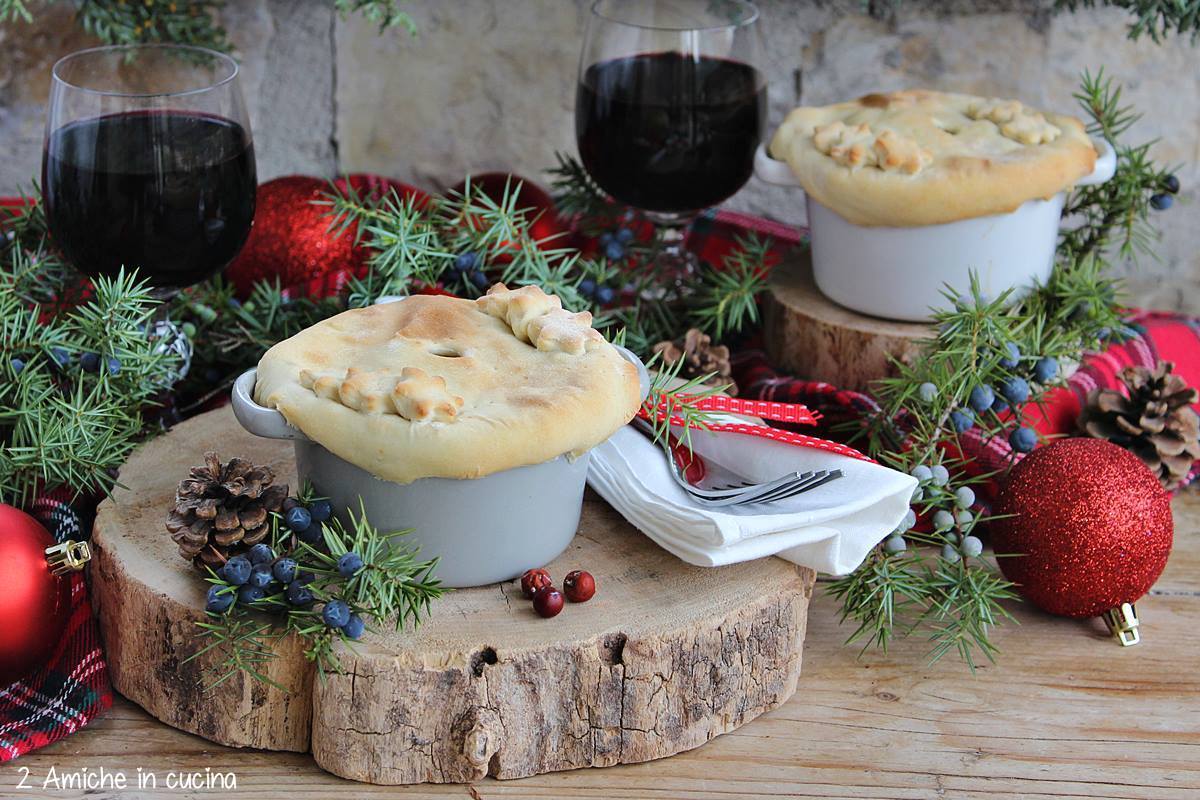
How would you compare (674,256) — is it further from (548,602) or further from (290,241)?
(548,602)

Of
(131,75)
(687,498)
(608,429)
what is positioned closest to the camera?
(608,429)

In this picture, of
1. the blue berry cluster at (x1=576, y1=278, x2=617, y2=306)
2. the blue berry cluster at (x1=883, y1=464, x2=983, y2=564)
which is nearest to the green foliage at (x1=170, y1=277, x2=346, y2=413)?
the blue berry cluster at (x1=576, y1=278, x2=617, y2=306)

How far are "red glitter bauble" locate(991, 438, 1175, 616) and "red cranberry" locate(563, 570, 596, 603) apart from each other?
369mm

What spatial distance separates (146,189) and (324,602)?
0.42 meters

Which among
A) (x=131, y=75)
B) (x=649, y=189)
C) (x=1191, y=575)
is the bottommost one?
(x=1191, y=575)

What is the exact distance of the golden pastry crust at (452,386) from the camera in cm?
86

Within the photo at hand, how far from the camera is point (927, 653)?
1.10 metres

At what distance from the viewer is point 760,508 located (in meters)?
1.01

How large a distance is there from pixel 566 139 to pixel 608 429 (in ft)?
2.79

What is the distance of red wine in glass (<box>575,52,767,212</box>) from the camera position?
4.24 feet

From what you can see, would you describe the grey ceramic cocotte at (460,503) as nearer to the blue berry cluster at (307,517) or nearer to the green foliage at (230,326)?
the blue berry cluster at (307,517)

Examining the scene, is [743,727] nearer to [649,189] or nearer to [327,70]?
[649,189]

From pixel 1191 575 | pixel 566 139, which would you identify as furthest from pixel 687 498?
pixel 566 139

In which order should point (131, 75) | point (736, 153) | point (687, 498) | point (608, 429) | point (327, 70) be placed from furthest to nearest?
point (327, 70) < point (736, 153) < point (131, 75) < point (687, 498) < point (608, 429)
